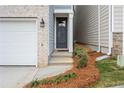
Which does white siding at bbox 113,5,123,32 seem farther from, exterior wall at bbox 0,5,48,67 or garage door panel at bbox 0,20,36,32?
garage door panel at bbox 0,20,36,32

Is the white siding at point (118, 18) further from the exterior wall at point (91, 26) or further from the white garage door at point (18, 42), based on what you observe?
the exterior wall at point (91, 26)

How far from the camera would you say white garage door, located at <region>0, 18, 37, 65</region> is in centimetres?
1255

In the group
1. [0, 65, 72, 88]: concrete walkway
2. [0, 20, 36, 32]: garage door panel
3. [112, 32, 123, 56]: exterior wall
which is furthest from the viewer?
[112, 32, 123, 56]: exterior wall

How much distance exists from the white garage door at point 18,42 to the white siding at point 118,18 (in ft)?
14.2

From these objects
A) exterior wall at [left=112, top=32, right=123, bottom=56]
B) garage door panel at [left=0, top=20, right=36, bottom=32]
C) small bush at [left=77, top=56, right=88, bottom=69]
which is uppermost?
garage door panel at [left=0, top=20, right=36, bottom=32]

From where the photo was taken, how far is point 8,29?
1262 centimetres

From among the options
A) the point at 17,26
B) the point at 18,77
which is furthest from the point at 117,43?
the point at 18,77

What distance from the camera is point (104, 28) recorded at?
1510 centimetres

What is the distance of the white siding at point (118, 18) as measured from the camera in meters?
13.1

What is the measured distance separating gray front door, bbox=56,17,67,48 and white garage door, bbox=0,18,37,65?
5929 millimetres

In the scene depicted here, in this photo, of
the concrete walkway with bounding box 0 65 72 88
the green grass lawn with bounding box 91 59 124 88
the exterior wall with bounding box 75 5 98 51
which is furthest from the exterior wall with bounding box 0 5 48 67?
the exterior wall with bounding box 75 5 98 51

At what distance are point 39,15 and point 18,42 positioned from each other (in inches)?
71.0
